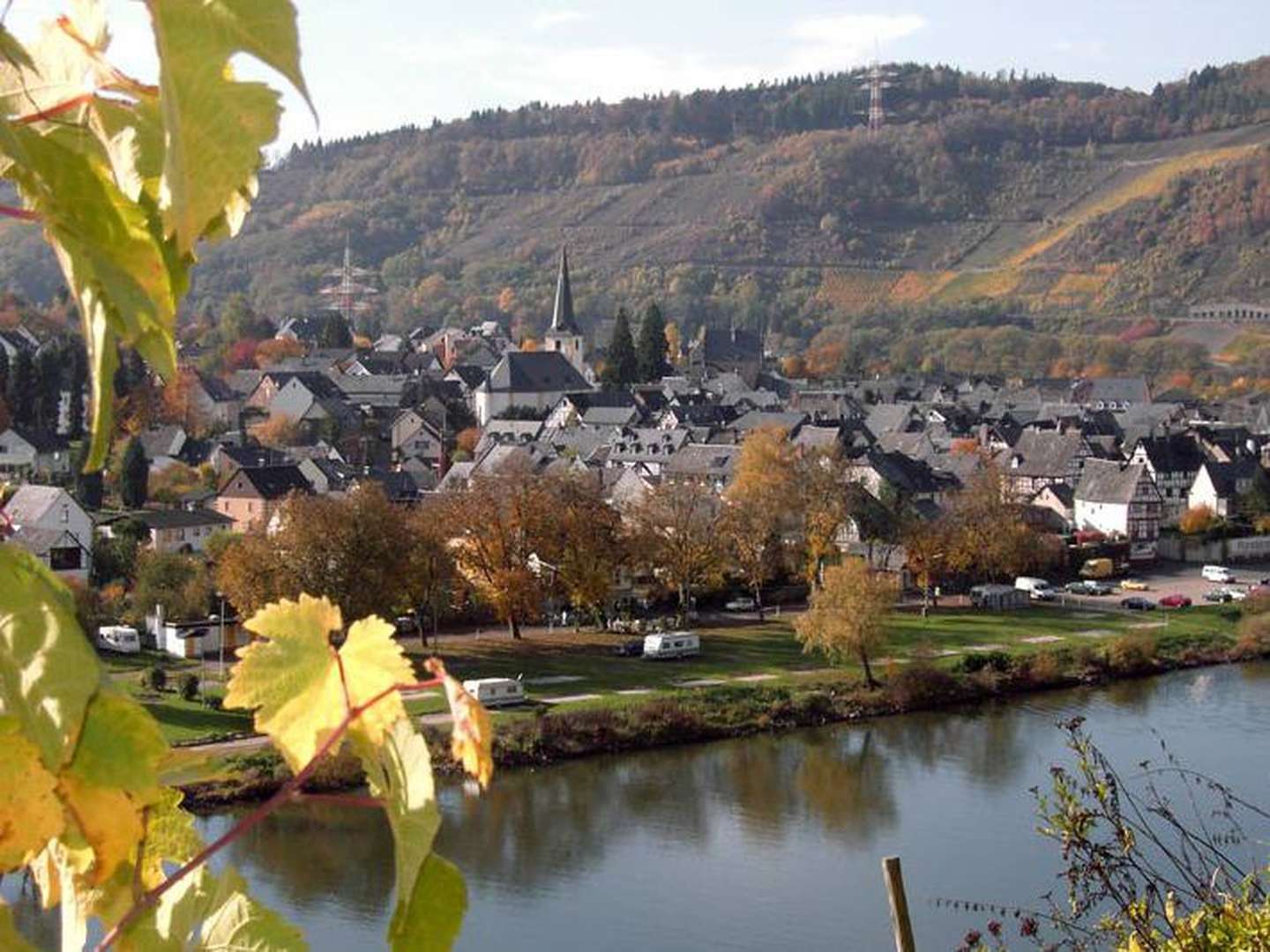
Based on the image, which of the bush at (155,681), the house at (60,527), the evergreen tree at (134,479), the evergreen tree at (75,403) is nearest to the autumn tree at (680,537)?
the house at (60,527)

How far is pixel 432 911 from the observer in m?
0.53

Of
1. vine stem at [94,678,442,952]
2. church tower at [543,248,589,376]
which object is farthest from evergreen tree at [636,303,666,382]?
vine stem at [94,678,442,952]

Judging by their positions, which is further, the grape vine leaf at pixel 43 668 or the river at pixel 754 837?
the river at pixel 754 837

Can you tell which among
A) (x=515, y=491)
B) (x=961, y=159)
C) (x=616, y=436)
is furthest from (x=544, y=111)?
(x=515, y=491)

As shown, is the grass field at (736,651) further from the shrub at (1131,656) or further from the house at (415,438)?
the house at (415,438)

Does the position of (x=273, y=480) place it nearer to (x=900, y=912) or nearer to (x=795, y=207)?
(x=900, y=912)

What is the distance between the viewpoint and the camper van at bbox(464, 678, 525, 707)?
47.1ft

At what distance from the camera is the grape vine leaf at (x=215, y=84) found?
474 millimetres

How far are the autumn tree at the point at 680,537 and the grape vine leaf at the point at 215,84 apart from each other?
1857 centimetres

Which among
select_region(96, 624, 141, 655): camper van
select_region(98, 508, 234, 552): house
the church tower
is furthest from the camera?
the church tower

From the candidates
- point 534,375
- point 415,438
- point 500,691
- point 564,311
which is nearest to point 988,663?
point 500,691

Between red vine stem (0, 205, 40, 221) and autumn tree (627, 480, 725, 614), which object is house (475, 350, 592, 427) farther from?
red vine stem (0, 205, 40, 221)

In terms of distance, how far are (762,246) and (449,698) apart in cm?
7207

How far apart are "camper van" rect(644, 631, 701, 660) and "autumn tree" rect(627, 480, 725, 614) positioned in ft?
6.32
